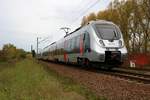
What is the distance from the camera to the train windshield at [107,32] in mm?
19734

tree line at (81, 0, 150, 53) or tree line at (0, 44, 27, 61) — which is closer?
tree line at (81, 0, 150, 53)

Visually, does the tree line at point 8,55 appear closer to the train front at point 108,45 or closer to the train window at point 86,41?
the train window at point 86,41

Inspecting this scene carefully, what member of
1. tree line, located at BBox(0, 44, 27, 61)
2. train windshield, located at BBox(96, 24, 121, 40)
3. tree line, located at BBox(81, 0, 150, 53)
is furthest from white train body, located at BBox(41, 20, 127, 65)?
tree line, located at BBox(0, 44, 27, 61)

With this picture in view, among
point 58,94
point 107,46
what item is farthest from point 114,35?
point 58,94

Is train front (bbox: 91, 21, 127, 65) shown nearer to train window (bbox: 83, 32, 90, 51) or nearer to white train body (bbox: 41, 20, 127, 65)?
white train body (bbox: 41, 20, 127, 65)

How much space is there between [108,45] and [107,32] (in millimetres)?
1184

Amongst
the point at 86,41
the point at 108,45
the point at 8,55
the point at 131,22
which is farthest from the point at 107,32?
the point at 8,55

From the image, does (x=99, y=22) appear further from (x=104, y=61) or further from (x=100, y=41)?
(x=104, y=61)

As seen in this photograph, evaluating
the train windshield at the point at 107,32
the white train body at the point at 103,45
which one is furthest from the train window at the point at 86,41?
the train windshield at the point at 107,32

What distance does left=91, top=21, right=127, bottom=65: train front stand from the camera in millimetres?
18819

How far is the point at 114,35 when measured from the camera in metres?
20.0

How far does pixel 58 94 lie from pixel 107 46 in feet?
32.5

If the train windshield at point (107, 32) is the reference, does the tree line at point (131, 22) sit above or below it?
above

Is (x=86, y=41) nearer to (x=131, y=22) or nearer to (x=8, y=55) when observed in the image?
(x=131, y=22)
